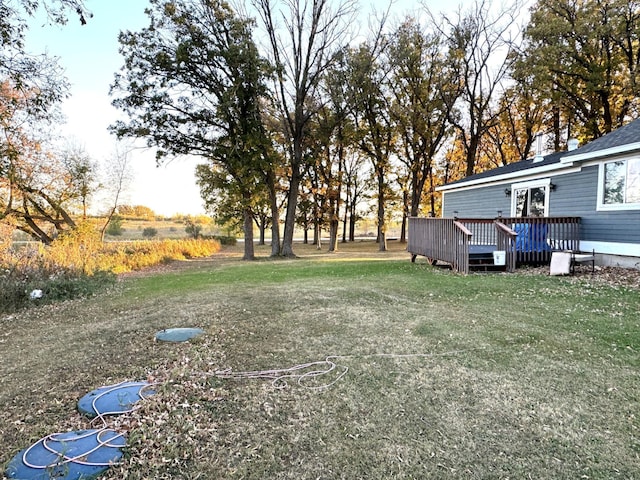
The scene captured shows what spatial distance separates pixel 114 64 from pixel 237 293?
482 inches

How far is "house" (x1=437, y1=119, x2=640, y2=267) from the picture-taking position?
26.6 feet

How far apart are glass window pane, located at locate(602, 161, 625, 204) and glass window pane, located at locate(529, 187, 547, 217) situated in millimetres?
2239

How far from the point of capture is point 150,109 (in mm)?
14109

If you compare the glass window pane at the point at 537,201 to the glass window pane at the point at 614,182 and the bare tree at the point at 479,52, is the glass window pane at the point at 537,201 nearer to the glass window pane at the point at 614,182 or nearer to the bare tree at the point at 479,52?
the glass window pane at the point at 614,182

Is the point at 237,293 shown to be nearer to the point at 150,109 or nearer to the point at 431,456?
the point at 431,456

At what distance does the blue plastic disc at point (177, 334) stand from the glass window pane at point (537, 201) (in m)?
11.3

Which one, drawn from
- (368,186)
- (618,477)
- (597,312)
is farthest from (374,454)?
(368,186)

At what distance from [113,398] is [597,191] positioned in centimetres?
1119

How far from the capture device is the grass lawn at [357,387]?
2.02 m

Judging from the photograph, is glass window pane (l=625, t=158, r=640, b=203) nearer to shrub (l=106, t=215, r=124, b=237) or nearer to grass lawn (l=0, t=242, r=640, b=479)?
grass lawn (l=0, t=242, r=640, b=479)

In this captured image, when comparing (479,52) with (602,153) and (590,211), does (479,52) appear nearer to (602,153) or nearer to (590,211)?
(602,153)

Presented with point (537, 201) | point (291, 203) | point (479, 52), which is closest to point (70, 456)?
point (537, 201)

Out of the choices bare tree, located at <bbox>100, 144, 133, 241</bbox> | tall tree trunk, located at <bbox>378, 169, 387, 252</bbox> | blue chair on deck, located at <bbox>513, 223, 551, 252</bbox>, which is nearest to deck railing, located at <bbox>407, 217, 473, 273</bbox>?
blue chair on deck, located at <bbox>513, 223, 551, 252</bbox>

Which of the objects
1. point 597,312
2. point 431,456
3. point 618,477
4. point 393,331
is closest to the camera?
point 618,477
